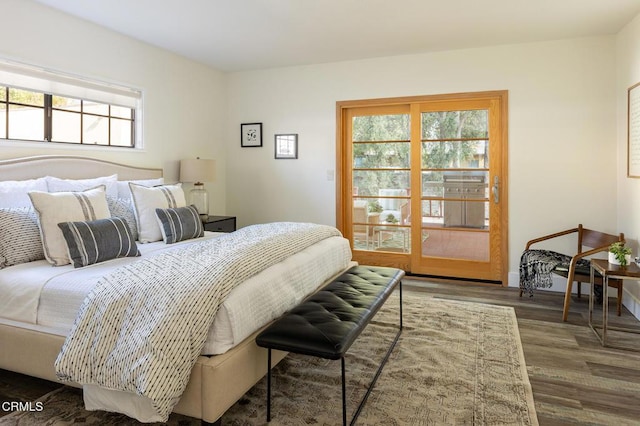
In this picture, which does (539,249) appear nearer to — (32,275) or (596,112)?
(596,112)

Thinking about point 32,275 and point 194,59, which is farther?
point 194,59

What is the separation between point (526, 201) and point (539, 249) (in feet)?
1.66

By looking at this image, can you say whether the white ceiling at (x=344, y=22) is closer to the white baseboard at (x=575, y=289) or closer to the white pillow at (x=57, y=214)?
the white pillow at (x=57, y=214)

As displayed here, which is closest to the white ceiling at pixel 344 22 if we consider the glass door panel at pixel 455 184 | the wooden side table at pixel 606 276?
the glass door panel at pixel 455 184

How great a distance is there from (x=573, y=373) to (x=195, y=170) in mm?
3786

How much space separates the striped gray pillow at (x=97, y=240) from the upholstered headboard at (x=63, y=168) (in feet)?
2.95

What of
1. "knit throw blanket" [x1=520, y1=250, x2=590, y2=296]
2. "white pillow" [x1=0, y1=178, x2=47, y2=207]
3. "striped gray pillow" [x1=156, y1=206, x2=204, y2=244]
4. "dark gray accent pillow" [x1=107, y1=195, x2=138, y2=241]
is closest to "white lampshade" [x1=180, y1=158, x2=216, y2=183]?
"striped gray pillow" [x1=156, y1=206, x2=204, y2=244]

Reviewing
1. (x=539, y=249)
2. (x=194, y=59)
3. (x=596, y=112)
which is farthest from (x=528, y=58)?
(x=194, y=59)

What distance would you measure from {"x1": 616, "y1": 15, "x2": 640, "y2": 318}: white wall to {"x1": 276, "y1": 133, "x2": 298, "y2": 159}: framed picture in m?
3.38

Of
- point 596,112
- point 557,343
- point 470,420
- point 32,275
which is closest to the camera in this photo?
point 470,420

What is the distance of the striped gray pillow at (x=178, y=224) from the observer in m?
3.24

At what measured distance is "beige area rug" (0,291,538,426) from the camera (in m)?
1.98

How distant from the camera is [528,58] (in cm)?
418

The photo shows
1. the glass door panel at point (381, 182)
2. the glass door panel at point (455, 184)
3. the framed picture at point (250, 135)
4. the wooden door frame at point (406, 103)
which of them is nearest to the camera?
the wooden door frame at point (406, 103)
